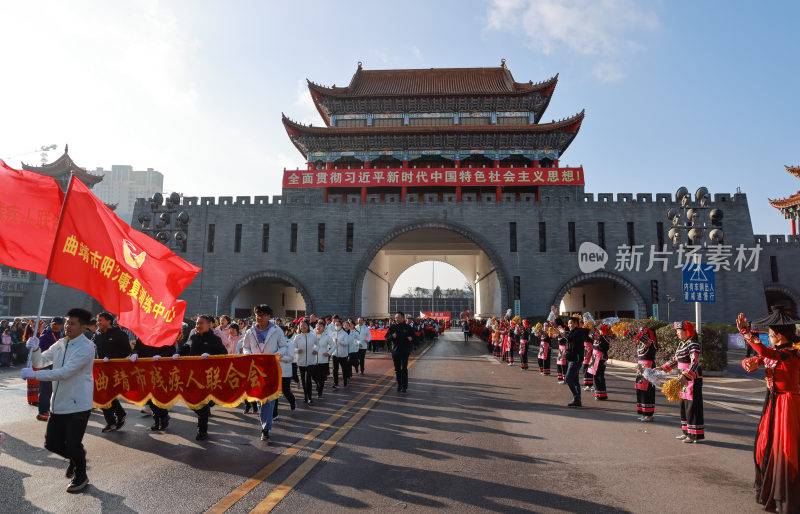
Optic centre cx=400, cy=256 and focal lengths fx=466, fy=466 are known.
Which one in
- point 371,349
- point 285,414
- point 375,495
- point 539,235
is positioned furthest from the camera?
point 539,235

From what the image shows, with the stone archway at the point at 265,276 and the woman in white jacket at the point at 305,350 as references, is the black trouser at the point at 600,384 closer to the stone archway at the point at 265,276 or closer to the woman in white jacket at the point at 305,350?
the woman in white jacket at the point at 305,350

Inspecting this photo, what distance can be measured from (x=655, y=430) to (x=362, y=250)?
1042 inches

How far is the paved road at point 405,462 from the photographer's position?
3920 mm

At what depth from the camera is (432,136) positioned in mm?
36062

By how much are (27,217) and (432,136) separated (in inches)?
1284

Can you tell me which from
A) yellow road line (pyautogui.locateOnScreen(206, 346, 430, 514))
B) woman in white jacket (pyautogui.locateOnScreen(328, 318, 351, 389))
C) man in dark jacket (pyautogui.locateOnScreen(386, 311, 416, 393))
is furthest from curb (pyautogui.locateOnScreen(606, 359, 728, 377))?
yellow road line (pyautogui.locateOnScreen(206, 346, 430, 514))

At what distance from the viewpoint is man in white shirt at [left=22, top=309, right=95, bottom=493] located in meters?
4.22

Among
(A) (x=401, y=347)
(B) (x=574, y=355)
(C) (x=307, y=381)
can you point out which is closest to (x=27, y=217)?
(C) (x=307, y=381)

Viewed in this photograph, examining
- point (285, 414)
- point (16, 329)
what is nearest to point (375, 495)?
point (285, 414)

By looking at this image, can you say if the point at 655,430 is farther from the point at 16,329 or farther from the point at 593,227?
the point at 593,227

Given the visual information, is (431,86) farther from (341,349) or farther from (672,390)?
(672,390)

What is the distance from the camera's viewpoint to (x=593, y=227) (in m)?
31.4

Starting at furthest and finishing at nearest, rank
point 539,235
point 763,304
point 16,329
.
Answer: point 539,235 < point 763,304 < point 16,329

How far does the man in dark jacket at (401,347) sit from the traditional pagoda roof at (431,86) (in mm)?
31980
